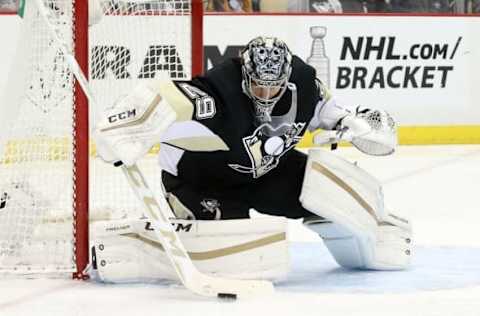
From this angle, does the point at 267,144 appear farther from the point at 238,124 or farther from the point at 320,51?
the point at 320,51

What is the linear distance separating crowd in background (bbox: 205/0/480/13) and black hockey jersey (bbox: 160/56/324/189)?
3.36 meters

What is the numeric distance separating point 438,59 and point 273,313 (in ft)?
14.2

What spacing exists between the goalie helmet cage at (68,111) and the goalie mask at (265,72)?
446 millimetres

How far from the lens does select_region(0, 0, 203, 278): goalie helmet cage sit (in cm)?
324

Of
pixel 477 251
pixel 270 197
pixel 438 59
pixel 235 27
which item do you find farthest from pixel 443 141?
pixel 270 197

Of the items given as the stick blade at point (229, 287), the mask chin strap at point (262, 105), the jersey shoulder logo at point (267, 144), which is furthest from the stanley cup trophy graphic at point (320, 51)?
the stick blade at point (229, 287)

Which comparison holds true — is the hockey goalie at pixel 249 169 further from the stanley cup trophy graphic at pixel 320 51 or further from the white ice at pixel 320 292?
the stanley cup trophy graphic at pixel 320 51

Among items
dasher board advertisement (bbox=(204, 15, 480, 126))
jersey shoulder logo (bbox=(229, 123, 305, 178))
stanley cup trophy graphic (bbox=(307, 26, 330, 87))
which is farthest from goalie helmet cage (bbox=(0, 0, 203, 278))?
stanley cup trophy graphic (bbox=(307, 26, 330, 87))

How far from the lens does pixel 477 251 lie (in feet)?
12.2

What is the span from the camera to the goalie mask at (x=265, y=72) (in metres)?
3.04

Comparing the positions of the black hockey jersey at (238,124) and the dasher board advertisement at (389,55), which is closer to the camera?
the black hockey jersey at (238,124)

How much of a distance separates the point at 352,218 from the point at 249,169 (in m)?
0.31

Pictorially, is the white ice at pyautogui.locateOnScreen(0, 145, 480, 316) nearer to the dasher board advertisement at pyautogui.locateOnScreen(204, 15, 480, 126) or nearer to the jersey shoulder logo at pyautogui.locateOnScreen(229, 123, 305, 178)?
the jersey shoulder logo at pyautogui.locateOnScreen(229, 123, 305, 178)

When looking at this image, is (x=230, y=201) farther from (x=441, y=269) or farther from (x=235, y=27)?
(x=235, y=27)
